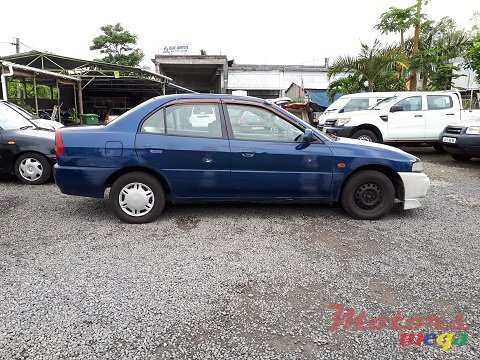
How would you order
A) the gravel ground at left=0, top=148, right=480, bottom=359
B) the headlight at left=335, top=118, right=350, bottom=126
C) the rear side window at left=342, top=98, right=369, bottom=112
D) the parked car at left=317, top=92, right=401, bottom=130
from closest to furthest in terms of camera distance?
the gravel ground at left=0, top=148, right=480, bottom=359
the headlight at left=335, top=118, right=350, bottom=126
the parked car at left=317, top=92, right=401, bottom=130
the rear side window at left=342, top=98, right=369, bottom=112

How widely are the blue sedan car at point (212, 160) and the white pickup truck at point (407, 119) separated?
5.74 metres

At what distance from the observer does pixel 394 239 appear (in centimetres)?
431

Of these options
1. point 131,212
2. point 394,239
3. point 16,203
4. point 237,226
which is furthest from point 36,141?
point 394,239

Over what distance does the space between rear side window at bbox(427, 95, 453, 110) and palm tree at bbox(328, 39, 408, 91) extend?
448 centimetres

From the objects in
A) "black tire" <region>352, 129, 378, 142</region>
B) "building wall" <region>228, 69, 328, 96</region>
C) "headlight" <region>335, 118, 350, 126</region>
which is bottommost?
"black tire" <region>352, 129, 378, 142</region>

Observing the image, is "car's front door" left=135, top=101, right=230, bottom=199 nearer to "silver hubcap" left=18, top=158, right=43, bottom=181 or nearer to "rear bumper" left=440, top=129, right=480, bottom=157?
"silver hubcap" left=18, top=158, right=43, bottom=181

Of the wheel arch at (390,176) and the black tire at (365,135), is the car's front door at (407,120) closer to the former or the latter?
the black tire at (365,135)

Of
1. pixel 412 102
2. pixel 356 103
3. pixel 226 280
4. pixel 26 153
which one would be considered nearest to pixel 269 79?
pixel 356 103

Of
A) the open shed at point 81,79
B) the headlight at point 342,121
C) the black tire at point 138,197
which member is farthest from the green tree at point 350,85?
the black tire at point 138,197

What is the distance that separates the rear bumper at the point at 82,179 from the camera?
179 inches

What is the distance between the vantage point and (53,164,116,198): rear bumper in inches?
179

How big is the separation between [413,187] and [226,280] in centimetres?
292

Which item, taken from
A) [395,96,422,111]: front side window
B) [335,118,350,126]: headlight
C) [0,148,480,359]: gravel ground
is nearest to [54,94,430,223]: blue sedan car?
[0,148,480,359]: gravel ground

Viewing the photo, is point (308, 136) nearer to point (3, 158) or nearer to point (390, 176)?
point (390, 176)
